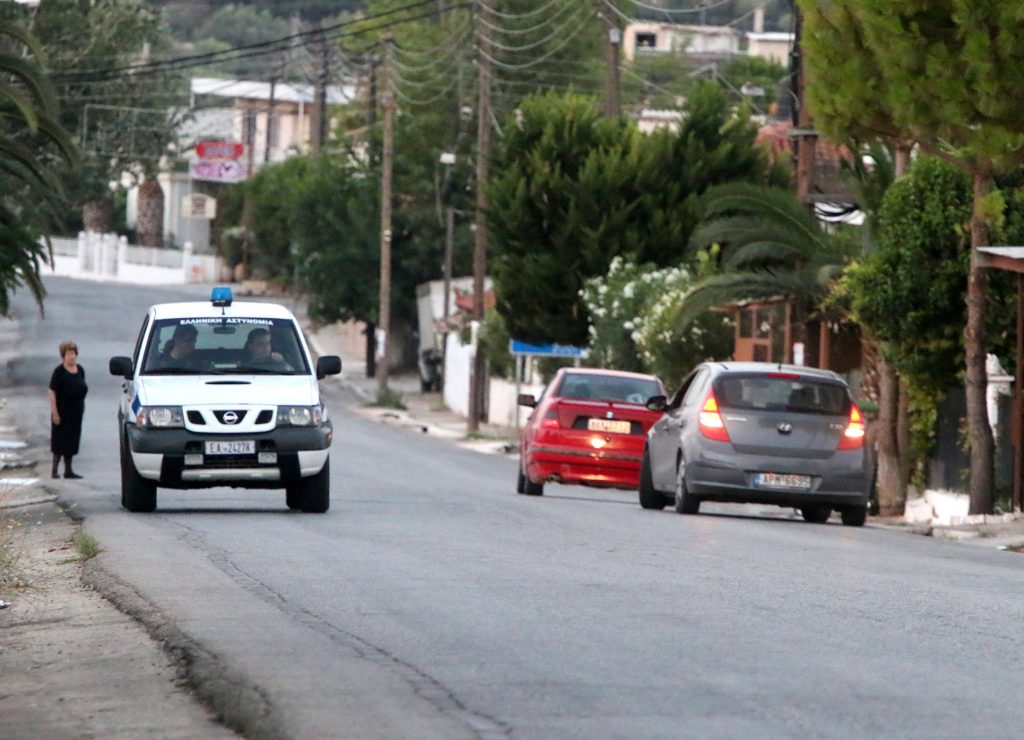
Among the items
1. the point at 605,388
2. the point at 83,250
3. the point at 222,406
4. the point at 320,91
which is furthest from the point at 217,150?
the point at 222,406

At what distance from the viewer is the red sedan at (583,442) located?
25.5m

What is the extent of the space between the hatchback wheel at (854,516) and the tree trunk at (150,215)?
8758 centimetres

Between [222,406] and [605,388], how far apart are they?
31.3 ft

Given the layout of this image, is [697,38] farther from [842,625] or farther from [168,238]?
[842,625]

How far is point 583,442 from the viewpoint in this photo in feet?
84.6

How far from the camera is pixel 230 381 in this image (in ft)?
61.3

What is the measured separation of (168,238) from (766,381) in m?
92.1

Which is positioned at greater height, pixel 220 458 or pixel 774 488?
pixel 220 458

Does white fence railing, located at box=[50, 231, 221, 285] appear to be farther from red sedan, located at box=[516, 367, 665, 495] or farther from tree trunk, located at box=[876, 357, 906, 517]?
tree trunk, located at box=[876, 357, 906, 517]

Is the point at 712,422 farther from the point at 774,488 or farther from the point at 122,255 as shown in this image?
the point at 122,255

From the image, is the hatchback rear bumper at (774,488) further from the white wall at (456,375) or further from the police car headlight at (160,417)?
the white wall at (456,375)

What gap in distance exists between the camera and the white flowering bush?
136 feet

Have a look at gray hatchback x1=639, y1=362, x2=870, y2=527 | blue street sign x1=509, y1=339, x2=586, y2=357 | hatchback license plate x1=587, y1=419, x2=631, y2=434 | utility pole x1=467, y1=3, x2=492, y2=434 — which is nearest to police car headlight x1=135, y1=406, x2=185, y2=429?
gray hatchback x1=639, y1=362, x2=870, y2=527

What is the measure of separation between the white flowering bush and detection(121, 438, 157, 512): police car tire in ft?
66.9
